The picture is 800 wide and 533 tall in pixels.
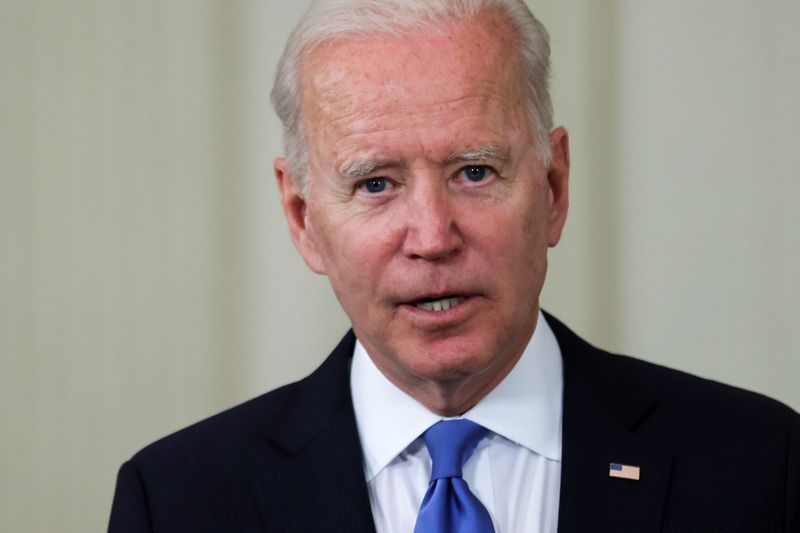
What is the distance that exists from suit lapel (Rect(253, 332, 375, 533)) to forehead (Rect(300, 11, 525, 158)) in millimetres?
465

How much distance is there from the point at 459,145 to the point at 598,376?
1.65 ft

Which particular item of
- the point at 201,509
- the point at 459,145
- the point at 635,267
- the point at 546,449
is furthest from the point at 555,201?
the point at 635,267

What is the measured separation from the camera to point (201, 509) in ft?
6.97

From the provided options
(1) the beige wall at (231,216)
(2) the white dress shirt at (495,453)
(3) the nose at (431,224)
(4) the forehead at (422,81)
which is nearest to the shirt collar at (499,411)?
(2) the white dress shirt at (495,453)

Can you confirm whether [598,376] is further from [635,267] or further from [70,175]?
[70,175]

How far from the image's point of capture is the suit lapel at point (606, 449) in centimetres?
201

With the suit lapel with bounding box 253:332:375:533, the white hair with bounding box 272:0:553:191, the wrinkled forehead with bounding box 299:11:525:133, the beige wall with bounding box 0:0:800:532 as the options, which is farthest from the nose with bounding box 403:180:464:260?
the beige wall with bounding box 0:0:800:532

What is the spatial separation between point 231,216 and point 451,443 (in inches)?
57.4

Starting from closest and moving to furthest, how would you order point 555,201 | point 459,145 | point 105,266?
point 459,145, point 555,201, point 105,266

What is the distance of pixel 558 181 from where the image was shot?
87.0 inches

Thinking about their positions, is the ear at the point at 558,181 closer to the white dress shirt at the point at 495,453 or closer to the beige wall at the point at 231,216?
the white dress shirt at the point at 495,453

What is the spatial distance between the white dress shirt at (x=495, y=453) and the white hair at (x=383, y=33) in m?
0.39

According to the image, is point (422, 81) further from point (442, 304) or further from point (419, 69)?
point (442, 304)

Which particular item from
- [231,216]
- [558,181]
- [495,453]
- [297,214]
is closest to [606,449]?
[495,453]
